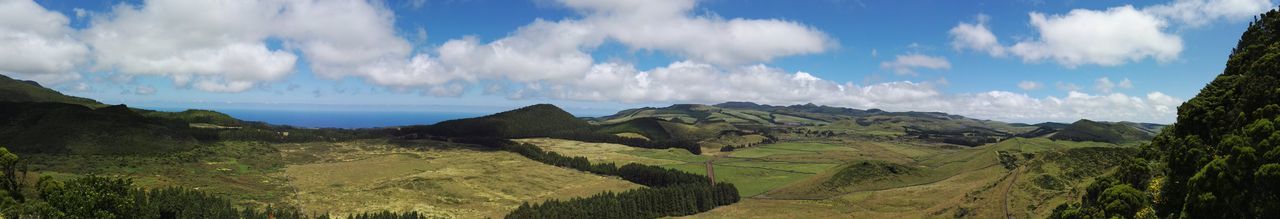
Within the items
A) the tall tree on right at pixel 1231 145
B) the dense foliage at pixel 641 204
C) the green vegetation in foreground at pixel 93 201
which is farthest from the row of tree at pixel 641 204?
the tall tree on right at pixel 1231 145

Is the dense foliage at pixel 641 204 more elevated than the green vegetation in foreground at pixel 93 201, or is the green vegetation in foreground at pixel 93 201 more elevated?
the green vegetation in foreground at pixel 93 201

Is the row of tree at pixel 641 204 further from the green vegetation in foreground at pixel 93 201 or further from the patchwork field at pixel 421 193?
the green vegetation in foreground at pixel 93 201

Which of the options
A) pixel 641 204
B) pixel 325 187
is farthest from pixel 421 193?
pixel 641 204

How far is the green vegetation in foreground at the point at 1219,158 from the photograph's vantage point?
158ft

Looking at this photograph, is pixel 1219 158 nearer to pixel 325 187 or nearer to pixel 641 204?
pixel 641 204

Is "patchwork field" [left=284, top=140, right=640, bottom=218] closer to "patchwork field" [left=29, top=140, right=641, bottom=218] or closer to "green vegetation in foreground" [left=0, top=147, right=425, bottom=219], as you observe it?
"patchwork field" [left=29, top=140, right=641, bottom=218]

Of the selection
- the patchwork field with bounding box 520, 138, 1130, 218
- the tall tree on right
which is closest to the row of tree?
the patchwork field with bounding box 520, 138, 1130, 218

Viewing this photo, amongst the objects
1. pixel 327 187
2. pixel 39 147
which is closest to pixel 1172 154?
pixel 327 187

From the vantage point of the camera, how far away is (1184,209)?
5534cm

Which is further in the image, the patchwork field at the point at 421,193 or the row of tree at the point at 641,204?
the patchwork field at the point at 421,193

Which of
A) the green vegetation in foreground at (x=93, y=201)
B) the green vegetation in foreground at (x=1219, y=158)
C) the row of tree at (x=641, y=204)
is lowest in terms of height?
the row of tree at (x=641, y=204)

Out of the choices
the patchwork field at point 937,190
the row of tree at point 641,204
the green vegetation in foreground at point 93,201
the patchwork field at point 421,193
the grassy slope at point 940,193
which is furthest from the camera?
the patchwork field at point 421,193

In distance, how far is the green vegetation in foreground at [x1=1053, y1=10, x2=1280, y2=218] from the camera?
48031mm

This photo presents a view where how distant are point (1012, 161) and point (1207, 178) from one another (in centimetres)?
12667
